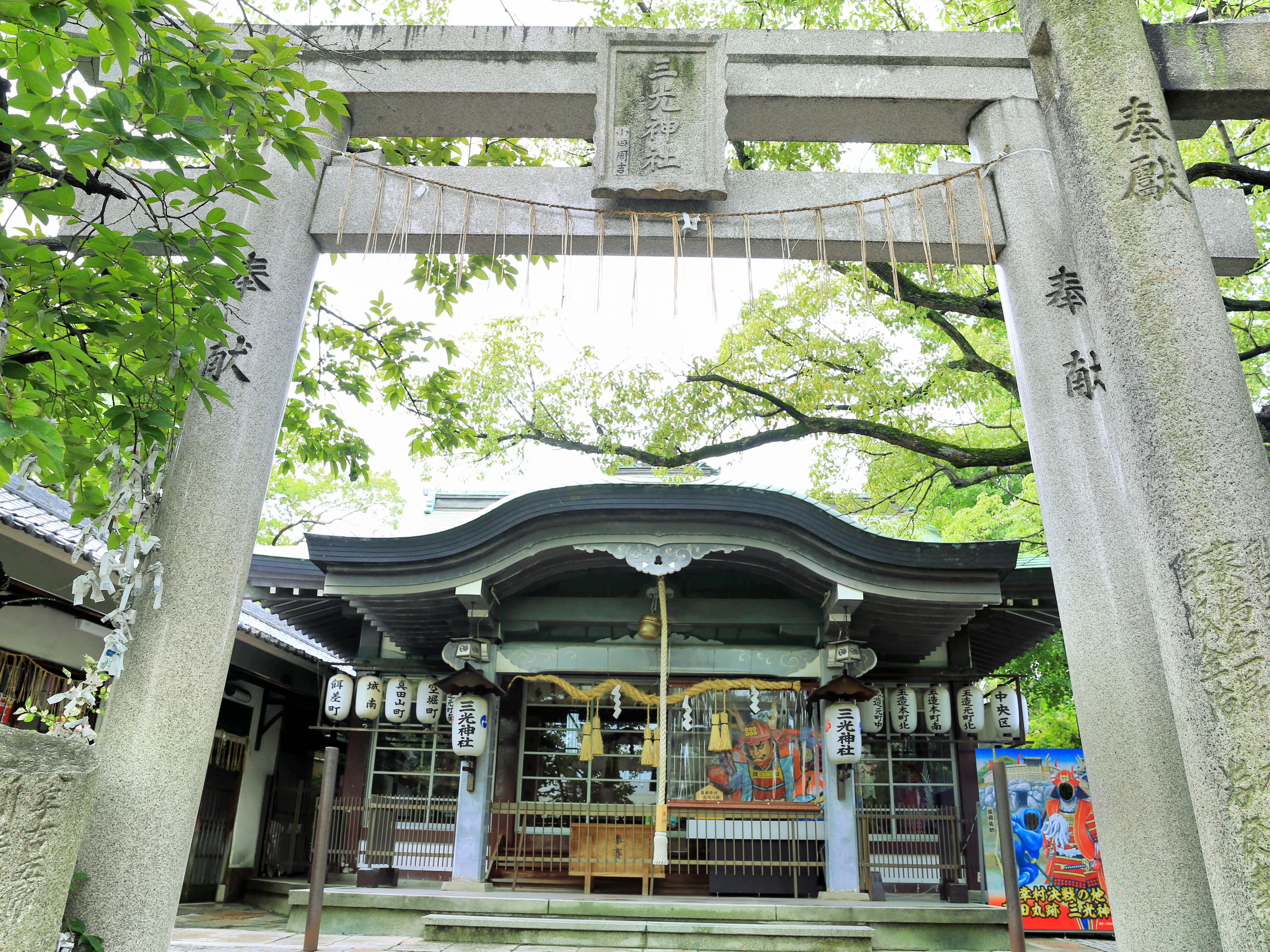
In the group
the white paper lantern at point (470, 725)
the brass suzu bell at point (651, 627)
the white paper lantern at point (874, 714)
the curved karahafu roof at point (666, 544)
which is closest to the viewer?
the curved karahafu roof at point (666, 544)

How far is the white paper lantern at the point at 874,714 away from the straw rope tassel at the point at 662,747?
2557mm

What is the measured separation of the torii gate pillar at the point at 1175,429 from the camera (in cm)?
287

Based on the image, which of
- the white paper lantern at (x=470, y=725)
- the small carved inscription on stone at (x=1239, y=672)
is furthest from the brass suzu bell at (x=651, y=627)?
the small carved inscription on stone at (x=1239, y=672)

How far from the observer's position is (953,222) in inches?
199

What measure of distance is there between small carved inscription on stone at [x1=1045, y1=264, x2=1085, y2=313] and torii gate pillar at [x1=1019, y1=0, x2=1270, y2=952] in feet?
2.18

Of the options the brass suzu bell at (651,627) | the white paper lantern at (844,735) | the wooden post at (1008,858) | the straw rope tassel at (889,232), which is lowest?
the wooden post at (1008,858)

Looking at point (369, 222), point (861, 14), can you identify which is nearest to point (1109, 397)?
point (369, 222)

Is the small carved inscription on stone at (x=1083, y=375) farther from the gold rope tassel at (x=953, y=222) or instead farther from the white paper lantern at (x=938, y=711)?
the white paper lantern at (x=938, y=711)

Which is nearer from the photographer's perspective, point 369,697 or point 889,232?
point 889,232

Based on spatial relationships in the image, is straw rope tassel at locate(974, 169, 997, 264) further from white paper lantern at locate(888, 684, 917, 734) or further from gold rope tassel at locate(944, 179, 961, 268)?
white paper lantern at locate(888, 684, 917, 734)

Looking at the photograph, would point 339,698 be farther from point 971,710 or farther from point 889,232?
point 889,232

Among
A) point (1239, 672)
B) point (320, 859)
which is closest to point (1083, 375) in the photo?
point (1239, 672)

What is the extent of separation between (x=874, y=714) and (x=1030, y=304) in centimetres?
773

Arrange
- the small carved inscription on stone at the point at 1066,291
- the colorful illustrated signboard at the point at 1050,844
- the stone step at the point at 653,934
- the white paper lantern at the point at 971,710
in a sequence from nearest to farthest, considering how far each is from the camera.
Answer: the small carved inscription on stone at the point at 1066,291 → the stone step at the point at 653,934 → the colorful illustrated signboard at the point at 1050,844 → the white paper lantern at the point at 971,710
